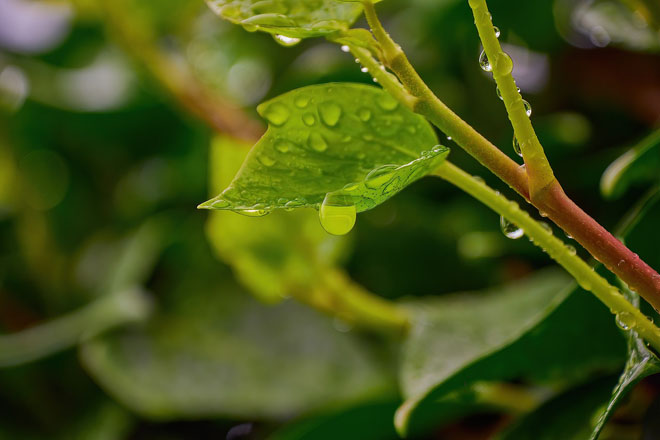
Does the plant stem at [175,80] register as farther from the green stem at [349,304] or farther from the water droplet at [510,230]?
the water droplet at [510,230]

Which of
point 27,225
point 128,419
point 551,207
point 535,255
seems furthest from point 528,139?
point 27,225

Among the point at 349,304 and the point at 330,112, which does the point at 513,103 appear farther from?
the point at 349,304

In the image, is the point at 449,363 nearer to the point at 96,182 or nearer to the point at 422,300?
the point at 422,300

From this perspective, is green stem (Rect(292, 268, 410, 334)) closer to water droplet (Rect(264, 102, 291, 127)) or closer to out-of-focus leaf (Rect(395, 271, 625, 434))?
out-of-focus leaf (Rect(395, 271, 625, 434))

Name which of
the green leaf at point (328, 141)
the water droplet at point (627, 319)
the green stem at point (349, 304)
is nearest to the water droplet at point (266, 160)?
the green leaf at point (328, 141)

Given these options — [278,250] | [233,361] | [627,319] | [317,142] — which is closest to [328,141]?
[317,142]

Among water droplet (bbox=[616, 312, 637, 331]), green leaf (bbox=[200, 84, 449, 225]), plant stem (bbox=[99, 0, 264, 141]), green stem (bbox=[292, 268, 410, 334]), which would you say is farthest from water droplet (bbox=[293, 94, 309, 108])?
plant stem (bbox=[99, 0, 264, 141])
